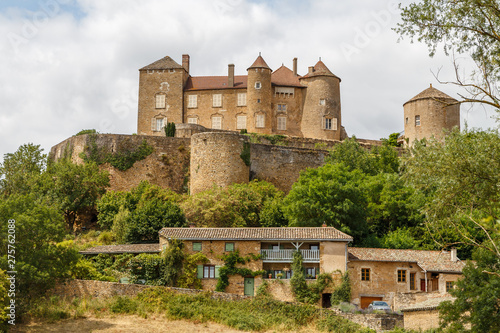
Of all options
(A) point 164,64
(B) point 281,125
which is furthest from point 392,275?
(A) point 164,64

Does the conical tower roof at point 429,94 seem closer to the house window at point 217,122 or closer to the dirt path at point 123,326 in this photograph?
the house window at point 217,122

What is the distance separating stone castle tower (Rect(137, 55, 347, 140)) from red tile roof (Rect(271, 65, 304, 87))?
9 centimetres

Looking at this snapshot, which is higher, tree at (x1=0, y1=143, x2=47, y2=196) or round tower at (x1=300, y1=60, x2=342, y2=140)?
round tower at (x1=300, y1=60, x2=342, y2=140)

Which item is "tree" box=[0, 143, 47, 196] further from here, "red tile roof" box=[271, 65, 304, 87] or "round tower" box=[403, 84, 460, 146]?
"round tower" box=[403, 84, 460, 146]

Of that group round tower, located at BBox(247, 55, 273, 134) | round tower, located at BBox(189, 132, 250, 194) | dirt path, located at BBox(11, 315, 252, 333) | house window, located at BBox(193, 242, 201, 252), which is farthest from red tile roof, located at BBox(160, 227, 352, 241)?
round tower, located at BBox(247, 55, 273, 134)

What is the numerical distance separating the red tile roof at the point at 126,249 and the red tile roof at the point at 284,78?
28.8 meters

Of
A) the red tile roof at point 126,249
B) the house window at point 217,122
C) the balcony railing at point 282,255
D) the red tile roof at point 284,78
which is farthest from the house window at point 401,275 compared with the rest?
the red tile roof at point 284,78

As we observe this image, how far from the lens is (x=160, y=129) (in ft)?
191

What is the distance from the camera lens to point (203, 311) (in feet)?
91.6

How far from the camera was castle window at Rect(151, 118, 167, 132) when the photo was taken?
58.4 meters

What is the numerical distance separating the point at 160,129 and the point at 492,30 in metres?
45.1

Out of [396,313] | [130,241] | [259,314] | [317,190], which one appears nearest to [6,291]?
[259,314]

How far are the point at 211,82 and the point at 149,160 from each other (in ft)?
50.0

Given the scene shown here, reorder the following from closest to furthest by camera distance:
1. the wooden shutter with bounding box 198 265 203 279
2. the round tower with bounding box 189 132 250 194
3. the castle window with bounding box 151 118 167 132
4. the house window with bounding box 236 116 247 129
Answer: the wooden shutter with bounding box 198 265 203 279 < the round tower with bounding box 189 132 250 194 < the house window with bounding box 236 116 247 129 < the castle window with bounding box 151 118 167 132
